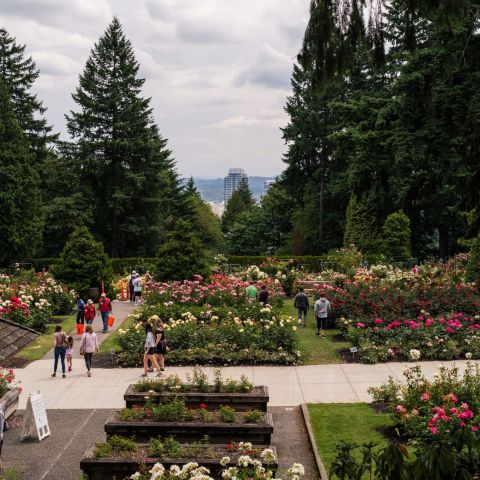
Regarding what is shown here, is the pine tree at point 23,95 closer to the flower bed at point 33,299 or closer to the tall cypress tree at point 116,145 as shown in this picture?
the tall cypress tree at point 116,145

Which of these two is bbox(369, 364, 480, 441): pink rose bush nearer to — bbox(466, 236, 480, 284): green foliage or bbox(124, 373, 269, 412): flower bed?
bbox(124, 373, 269, 412): flower bed

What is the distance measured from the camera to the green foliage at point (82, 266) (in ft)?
83.4

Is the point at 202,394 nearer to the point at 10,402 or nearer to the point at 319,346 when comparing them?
the point at 10,402

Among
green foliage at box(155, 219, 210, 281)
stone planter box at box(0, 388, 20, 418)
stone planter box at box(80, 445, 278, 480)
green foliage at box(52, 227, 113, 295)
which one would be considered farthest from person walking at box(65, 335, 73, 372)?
green foliage at box(52, 227, 113, 295)

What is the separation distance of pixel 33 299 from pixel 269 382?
11.0 metres

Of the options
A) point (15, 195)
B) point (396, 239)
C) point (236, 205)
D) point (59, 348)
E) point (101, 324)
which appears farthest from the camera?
point (236, 205)

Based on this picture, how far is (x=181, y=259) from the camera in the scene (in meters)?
24.7

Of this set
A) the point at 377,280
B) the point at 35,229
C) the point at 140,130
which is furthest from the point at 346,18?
the point at 140,130

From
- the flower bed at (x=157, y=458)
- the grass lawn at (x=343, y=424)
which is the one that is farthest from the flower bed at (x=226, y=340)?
the flower bed at (x=157, y=458)

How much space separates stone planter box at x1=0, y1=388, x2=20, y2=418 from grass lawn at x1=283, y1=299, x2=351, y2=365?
7252 mm

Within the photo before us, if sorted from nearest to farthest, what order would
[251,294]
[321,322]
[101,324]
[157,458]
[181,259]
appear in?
1. [157,458]
2. [321,322]
3. [101,324]
4. [251,294]
5. [181,259]

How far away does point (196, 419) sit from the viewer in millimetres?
9664

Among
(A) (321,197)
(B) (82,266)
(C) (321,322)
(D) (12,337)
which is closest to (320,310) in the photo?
(C) (321,322)

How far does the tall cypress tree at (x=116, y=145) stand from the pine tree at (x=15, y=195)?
10171 mm
